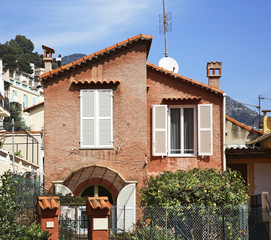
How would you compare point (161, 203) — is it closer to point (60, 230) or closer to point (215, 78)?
point (60, 230)

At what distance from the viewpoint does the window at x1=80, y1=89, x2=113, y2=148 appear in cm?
2083

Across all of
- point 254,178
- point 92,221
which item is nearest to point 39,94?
point 254,178

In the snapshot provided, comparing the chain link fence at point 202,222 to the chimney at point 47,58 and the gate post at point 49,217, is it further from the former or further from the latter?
the chimney at point 47,58

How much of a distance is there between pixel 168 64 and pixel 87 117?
4.94m

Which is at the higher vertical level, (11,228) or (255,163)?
(255,163)

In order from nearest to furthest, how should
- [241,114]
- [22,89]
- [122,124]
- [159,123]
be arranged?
[122,124], [159,123], [22,89], [241,114]

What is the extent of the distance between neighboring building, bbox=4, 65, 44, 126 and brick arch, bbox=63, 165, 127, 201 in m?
50.0

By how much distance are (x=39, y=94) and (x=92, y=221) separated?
228 ft

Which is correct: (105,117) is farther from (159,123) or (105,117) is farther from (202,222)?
(202,222)

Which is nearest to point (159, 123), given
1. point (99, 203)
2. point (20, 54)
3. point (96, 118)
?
point (96, 118)

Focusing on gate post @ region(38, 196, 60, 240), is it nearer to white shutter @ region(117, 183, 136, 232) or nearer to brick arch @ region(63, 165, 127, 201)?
white shutter @ region(117, 183, 136, 232)

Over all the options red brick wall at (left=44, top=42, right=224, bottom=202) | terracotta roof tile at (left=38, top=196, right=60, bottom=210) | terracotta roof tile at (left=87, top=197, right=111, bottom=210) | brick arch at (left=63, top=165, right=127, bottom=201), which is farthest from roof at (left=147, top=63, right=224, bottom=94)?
terracotta roof tile at (left=38, top=196, right=60, bottom=210)

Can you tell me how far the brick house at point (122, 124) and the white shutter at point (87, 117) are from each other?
0.04 metres

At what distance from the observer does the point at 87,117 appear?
20.9m
